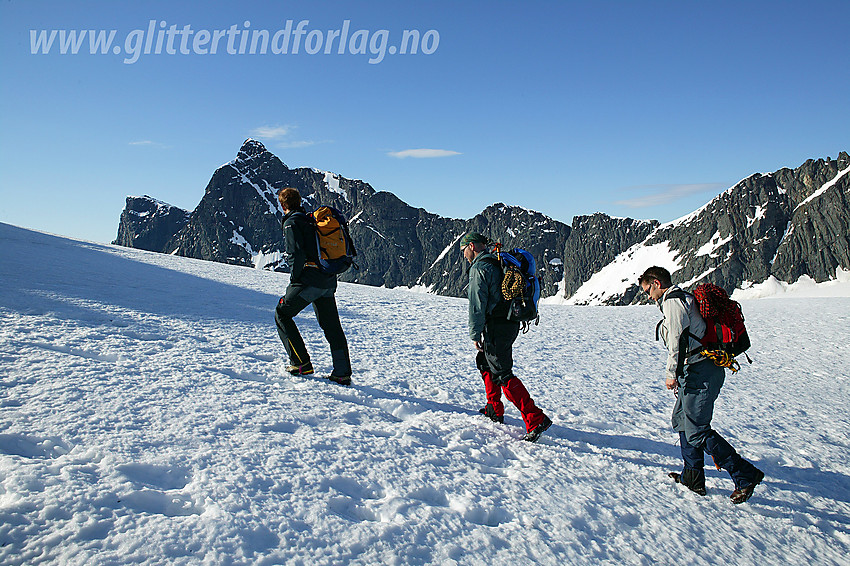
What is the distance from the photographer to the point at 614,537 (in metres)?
3.53

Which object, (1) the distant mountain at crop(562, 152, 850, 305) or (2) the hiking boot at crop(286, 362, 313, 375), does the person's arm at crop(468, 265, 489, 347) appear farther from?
(1) the distant mountain at crop(562, 152, 850, 305)

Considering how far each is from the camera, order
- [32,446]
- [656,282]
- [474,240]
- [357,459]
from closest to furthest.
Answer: [32,446], [357,459], [656,282], [474,240]

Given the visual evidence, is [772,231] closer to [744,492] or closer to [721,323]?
[721,323]

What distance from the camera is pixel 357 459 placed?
13.3ft

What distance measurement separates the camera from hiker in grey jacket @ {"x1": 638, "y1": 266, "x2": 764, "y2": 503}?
425 cm

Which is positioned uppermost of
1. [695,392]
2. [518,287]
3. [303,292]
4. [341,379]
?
[518,287]

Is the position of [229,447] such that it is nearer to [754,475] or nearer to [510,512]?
[510,512]

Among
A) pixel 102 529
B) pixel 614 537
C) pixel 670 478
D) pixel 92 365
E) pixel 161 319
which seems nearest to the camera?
pixel 102 529

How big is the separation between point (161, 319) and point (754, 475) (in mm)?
8880

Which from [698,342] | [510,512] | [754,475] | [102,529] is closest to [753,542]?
[754,475]

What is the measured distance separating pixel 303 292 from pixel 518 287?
2654 mm

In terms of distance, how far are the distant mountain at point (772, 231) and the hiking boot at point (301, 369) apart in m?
167

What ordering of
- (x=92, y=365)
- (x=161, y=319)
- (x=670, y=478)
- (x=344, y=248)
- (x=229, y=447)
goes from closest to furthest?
1. (x=229, y=447)
2. (x=670, y=478)
3. (x=92, y=365)
4. (x=344, y=248)
5. (x=161, y=319)

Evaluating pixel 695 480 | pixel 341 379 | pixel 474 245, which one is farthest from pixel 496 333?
pixel 695 480
